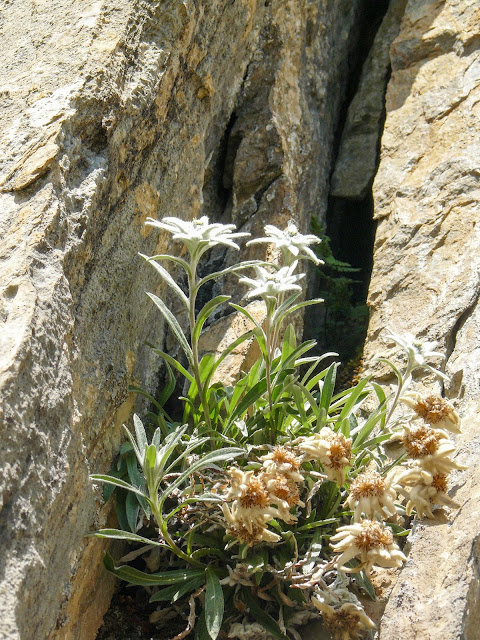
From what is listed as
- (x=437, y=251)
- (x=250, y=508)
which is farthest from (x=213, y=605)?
(x=437, y=251)

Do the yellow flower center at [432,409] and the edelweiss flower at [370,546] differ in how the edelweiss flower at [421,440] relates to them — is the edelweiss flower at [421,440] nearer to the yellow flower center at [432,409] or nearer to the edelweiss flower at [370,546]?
the yellow flower center at [432,409]

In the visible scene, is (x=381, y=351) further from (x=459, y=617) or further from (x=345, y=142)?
(x=345, y=142)

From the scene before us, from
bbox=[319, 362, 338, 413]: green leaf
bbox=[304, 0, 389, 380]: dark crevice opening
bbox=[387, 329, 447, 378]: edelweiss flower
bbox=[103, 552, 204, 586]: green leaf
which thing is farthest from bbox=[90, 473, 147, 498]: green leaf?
bbox=[304, 0, 389, 380]: dark crevice opening

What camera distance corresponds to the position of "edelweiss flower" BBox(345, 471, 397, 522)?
1.97 meters

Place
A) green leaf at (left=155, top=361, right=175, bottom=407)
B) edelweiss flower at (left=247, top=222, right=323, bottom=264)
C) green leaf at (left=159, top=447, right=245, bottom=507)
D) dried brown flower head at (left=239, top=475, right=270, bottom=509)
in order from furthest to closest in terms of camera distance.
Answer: green leaf at (left=155, top=361, right=175, bottom=407), edelweiss flower at (left=247, top=222, right=323, bottom=264), green leaf at (left=159, top=447, right=245, bottom=507), dried brown flower head at (left=239, top=475, right=270, bottom=509)

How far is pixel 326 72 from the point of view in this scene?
4336mm

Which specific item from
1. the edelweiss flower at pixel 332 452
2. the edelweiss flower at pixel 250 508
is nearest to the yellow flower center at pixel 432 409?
the edelweiss flower at pixel 332 452

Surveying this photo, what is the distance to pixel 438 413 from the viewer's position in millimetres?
2127

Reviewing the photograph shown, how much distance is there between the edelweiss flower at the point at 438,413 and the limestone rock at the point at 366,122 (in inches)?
87.3

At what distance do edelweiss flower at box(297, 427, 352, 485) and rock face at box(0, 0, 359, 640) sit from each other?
68 centimetres

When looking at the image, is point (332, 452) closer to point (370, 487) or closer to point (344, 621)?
point (370, 487)

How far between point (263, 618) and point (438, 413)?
80cm

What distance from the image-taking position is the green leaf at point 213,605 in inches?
79.4

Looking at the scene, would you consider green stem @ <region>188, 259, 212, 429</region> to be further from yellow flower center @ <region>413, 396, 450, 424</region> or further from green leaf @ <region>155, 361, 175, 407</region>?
yellow flower center @ <region>413, 396, 450, 424</region>
